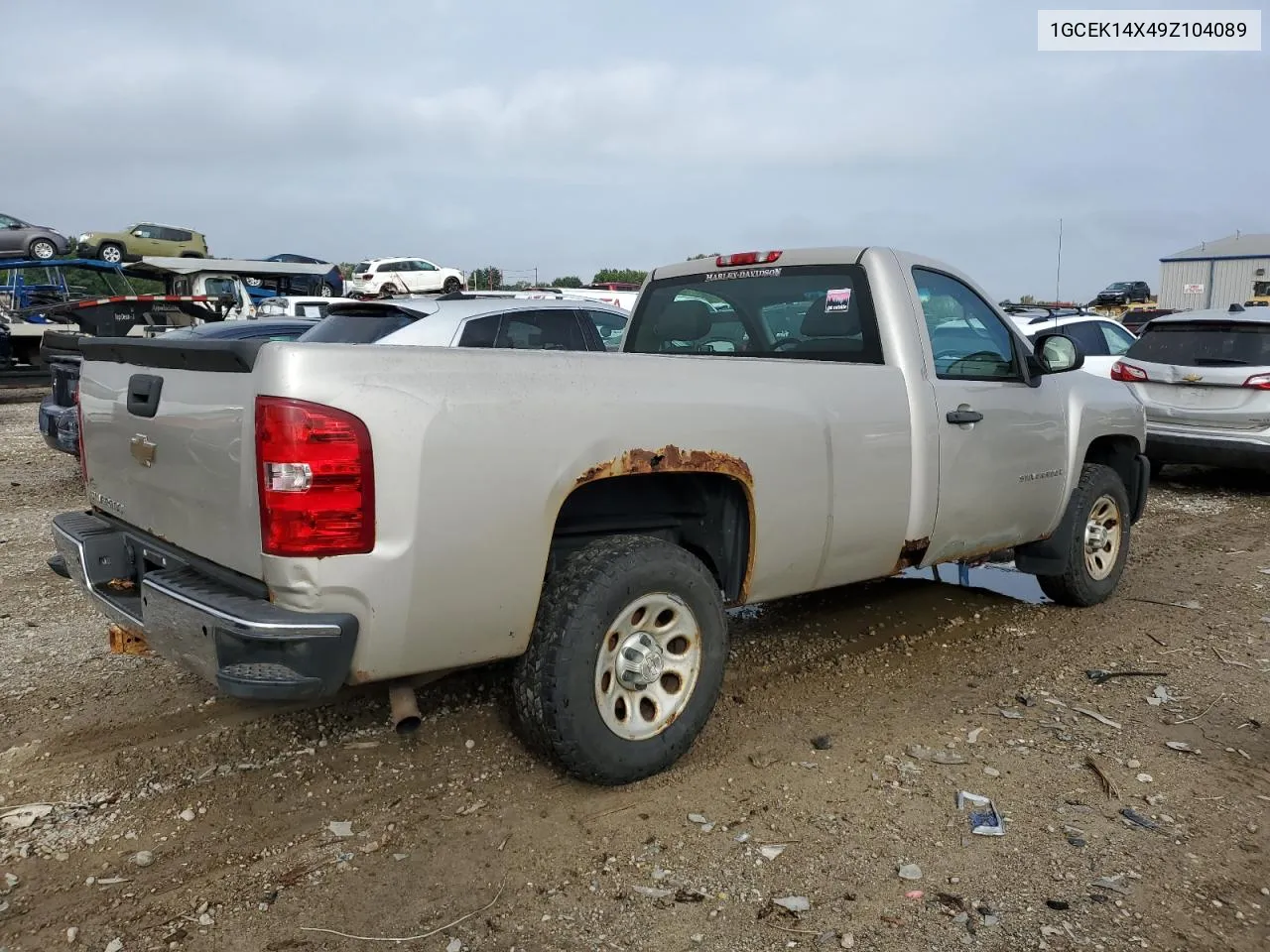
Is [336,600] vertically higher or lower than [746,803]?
higher

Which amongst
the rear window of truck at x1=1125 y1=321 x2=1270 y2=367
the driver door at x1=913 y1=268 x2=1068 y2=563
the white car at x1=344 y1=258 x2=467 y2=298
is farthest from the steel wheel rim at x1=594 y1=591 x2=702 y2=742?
the white car at x1=344 y1=258 x2=467 y2=298

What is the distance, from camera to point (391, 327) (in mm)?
7387

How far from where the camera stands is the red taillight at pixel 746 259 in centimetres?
462

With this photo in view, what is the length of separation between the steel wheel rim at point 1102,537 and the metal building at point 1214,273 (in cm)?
5593

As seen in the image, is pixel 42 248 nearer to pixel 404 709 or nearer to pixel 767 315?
pixel 767 315

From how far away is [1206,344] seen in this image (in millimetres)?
9094

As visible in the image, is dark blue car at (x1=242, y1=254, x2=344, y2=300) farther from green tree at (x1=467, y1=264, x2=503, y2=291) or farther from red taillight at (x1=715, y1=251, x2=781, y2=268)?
red taillight at (x1=715, y1=251, x2=781, y2=268)

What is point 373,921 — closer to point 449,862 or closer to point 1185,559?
point 449,862

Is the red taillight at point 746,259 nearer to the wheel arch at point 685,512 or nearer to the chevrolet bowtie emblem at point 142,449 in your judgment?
the wheel arch at point 685,512

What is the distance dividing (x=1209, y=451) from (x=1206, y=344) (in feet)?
3.40

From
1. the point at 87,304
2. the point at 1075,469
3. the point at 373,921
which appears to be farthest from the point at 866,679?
the point at 87,304

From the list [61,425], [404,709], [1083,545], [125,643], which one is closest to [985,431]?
[1083,545]

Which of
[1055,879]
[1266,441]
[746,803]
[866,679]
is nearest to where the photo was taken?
[1055,879]

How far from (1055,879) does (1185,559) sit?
15.3ft
